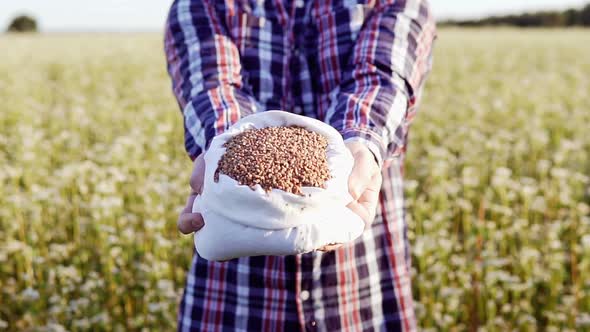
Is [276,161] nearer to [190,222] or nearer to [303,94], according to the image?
[190,222]

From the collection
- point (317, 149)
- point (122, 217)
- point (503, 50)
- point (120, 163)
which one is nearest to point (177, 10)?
point (317, 149)

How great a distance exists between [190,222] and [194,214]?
2 cm

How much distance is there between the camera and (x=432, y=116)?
20.6ft

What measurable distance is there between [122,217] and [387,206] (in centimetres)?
218

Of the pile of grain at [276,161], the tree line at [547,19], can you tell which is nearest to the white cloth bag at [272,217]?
the pile of grain at [276,161]

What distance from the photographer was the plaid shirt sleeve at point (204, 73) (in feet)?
4.57

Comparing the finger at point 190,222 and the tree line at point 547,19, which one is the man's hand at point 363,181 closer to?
the finger at point 190,222

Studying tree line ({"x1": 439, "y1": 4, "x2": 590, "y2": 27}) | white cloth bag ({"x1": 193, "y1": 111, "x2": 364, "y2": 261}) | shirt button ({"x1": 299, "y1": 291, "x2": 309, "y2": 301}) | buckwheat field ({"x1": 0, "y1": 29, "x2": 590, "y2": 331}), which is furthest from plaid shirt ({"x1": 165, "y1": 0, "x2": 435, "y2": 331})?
tree line ({"x1": 439, "y1": 4, "x2": 590, "y2": 27})

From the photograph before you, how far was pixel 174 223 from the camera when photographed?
3648 mm

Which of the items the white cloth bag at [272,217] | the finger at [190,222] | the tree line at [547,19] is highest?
the white cloth bag at [272,217]

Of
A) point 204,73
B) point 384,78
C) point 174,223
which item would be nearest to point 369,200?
point 384,78

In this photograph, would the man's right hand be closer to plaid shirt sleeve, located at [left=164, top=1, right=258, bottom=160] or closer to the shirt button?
plaid shirt sleeve, located at [left=164, top=1, right=258, bottom=160]

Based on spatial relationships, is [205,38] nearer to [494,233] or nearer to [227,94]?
[227,94]

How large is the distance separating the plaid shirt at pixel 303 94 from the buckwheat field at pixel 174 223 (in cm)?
130
